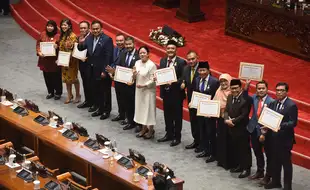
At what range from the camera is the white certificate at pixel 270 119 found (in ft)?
33.1

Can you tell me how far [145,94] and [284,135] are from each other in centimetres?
263

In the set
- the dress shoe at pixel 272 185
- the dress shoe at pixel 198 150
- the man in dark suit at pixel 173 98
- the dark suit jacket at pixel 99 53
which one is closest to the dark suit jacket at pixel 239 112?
the dress shoe at pixel 272 185

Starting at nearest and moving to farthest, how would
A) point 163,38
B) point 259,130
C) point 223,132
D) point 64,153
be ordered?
point 259,130 < point 64,153 < point 223,132 < point 163,38

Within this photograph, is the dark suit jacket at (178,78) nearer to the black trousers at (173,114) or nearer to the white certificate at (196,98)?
the black trousers at (173,114)

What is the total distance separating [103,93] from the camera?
42.6 ft

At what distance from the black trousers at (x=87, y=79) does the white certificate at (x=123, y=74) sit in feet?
2.80

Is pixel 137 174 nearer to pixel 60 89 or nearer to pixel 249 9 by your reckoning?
pixel 60 89

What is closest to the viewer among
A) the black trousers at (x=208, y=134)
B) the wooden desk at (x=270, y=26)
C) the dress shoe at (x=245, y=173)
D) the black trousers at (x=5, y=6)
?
the dress shoe at (x=245, y=173)

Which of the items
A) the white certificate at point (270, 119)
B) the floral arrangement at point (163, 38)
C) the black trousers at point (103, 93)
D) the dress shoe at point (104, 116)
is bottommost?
the dress shoe at point (104, 116)

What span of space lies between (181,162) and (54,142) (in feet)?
6.20

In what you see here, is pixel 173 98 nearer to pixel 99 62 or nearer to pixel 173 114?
pixel 173 114

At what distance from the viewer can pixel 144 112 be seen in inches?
476

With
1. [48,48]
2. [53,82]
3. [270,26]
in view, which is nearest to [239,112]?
[48,48]

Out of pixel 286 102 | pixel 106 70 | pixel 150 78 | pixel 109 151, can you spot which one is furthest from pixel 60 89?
pixel 286 102
